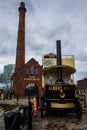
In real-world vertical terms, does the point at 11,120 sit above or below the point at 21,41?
below

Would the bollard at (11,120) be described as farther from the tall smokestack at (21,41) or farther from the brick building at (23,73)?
the tall smokestack at (21,41)

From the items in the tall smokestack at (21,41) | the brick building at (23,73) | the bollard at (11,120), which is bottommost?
the bollard at (11,120)

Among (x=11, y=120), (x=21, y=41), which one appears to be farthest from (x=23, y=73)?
(x=11, y=120)

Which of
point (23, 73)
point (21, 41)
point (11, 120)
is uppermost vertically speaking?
point (21, 41)

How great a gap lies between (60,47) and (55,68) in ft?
4.25

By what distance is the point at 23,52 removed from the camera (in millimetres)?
41781

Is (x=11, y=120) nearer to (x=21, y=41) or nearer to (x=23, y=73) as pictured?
(x=23, y=73)

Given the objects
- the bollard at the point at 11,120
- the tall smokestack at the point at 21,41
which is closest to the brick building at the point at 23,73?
the tall smokestack at the point at 21,41

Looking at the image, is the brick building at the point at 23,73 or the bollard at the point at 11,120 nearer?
the bollard at the point at 11,120

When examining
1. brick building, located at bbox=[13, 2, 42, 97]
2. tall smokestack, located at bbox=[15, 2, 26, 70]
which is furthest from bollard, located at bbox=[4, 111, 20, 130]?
tall smokestack, located at bbox=[15, 2, 26, 70]

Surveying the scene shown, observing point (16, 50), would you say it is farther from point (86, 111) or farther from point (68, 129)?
point (68, 129)

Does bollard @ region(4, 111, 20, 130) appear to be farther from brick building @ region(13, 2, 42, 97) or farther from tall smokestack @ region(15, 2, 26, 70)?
tall smokestack @ region(15, 2, 26, 70)

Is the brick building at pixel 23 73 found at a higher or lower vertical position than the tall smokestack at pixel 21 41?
lower

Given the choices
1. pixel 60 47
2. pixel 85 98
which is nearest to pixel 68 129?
pixel 60 47
